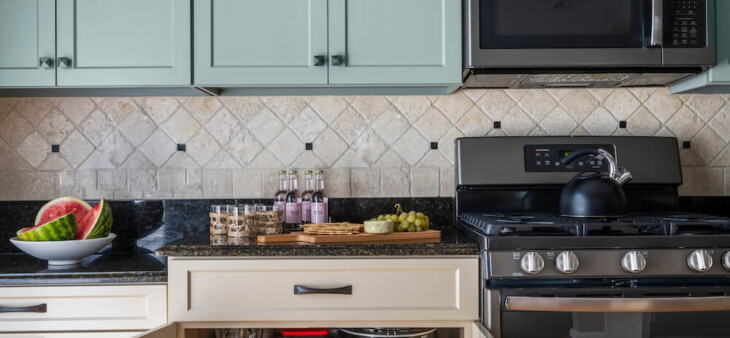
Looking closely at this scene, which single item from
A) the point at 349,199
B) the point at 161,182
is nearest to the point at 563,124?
the point at 349,199

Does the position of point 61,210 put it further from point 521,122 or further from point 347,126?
point 521,122

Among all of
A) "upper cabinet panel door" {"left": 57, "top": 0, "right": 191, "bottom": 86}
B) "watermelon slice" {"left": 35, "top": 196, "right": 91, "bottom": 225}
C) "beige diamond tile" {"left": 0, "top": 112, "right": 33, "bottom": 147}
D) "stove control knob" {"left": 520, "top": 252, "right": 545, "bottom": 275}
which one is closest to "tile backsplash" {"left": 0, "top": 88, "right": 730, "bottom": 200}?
"beige diamond tile" {"left": 0, "top": 112, "right": 33, "bottom": 147}

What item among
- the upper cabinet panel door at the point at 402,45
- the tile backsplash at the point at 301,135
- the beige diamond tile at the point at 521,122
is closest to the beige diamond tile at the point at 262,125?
the tile backsplash at the point at 301,135

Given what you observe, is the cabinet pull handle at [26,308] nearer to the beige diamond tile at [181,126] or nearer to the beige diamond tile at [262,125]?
the beige diamond tile at [181,126]

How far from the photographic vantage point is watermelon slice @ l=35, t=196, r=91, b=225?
76.1 inches

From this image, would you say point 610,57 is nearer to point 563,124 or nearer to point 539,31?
point 539,31

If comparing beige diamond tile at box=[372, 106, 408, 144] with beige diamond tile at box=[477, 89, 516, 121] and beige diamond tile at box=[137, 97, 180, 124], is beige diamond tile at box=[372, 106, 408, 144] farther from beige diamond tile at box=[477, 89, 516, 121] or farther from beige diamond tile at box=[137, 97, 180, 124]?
beige diamond tile at box=[137, 97, 180, 124]

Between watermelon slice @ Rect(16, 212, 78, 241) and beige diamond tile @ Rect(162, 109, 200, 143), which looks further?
beige diamond tile @ Rect(162, 109, 200, 143)

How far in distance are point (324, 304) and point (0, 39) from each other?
1.41 m

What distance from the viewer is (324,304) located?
5.56ft

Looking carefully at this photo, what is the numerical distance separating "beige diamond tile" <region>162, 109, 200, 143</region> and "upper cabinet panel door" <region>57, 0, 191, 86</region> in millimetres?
363

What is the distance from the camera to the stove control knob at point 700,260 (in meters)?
1.58

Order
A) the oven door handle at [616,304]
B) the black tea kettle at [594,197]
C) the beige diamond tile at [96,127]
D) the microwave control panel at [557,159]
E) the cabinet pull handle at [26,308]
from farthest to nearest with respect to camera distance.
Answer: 1. the beige diamond tile at [96,127]
2. the microwave control panel at [557,159]
3. the black tea kettle at [594,197]
4. the cabinet pull handle at [26,308]
5. the oven door handle at [616,304]

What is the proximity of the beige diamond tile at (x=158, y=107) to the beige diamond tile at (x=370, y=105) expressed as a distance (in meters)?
0.74
